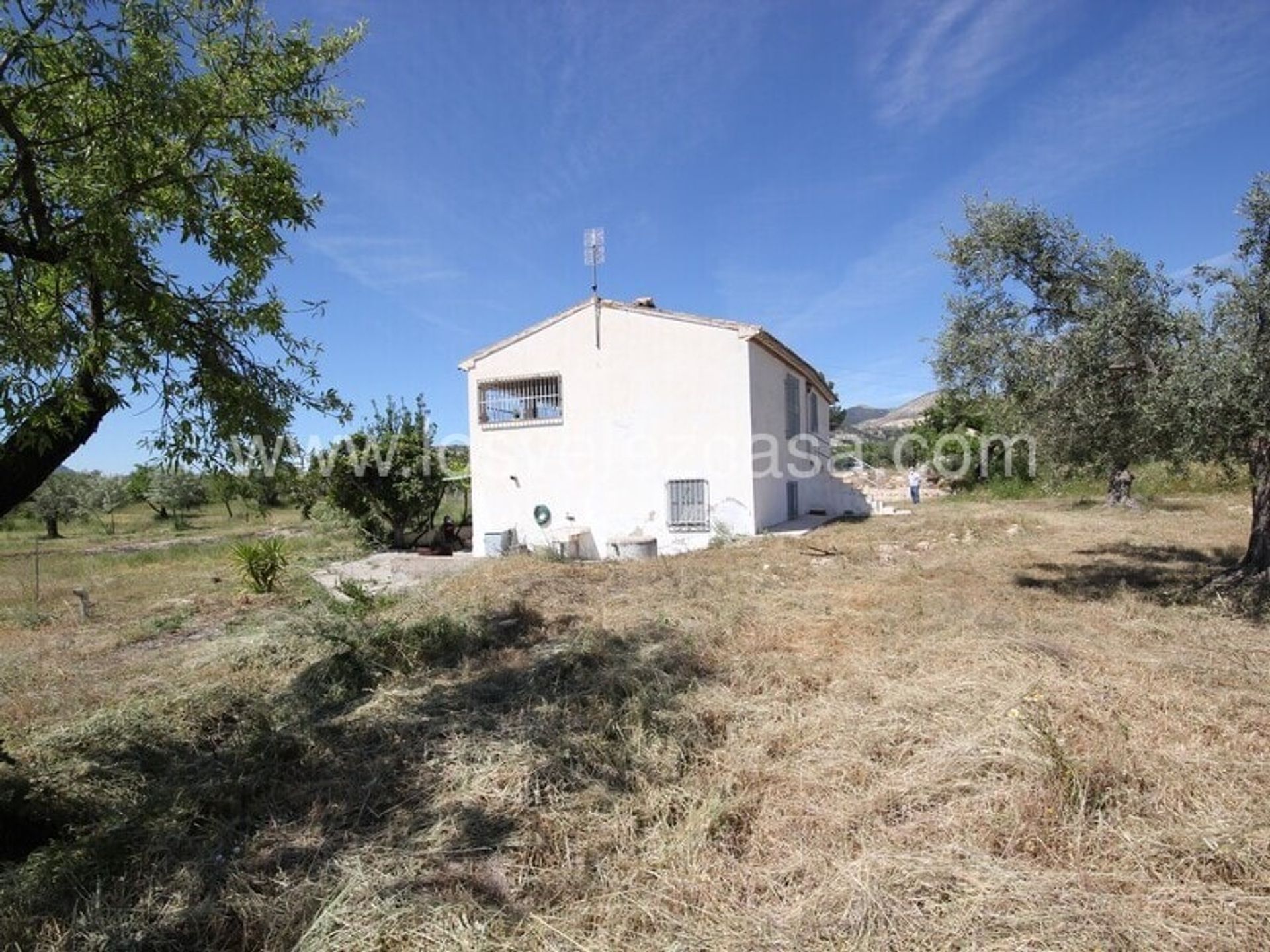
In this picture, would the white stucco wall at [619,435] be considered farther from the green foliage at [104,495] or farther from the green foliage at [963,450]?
the green foliage at [104,495]

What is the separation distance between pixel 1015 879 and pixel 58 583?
1853 centimetres

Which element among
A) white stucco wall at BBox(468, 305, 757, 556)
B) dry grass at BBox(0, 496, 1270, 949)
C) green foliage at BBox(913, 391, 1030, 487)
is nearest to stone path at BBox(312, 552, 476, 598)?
white stucco wall at BBox(468, 305, 757, 556)

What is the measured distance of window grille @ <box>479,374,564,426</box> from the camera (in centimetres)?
1573

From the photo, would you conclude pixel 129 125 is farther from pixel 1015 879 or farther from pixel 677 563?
pixel 677 563

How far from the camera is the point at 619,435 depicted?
15133mm

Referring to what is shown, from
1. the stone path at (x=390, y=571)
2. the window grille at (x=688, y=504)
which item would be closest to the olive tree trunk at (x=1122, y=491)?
the window grille at (x=688, y=504)

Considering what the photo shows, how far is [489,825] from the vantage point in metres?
3.57

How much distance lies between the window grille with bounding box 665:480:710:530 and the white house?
29 mm

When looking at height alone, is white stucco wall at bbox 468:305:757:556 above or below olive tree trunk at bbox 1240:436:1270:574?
above

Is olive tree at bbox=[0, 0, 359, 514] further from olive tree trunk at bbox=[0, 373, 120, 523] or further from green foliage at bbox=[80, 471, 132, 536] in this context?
green foliage at bbox=[80, 471, 132, 536]

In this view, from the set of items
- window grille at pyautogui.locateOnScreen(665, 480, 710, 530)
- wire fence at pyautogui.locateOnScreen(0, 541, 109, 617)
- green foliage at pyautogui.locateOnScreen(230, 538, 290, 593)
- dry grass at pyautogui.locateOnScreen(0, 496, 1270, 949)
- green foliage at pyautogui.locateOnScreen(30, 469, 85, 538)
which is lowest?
dry grass at pyautogui.locateOnScreen(0, 496, 1270, 949)

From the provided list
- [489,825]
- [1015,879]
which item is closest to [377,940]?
[489,825]

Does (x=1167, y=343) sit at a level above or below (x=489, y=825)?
above

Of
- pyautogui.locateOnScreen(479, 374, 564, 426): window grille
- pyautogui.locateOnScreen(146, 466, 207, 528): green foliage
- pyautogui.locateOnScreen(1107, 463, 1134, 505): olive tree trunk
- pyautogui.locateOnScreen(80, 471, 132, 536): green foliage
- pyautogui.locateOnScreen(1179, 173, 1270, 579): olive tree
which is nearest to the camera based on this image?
pyautogui.locateOnScreen(1179, 173, 1270, 579): olive tree
